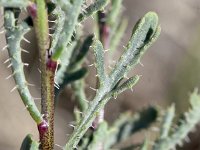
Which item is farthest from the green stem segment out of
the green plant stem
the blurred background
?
the blurred background

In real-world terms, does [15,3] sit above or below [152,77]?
below

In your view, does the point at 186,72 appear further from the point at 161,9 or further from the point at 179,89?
the point at 161,9

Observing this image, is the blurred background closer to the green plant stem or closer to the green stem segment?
the green stem segment

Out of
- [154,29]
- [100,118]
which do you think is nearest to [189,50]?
[100,118]

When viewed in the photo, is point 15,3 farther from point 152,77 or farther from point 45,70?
point 152,77

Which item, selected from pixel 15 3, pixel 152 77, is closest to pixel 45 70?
pixel 15 3

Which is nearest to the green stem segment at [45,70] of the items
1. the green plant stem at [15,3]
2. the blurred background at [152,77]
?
the green plant stem at [15,3]
